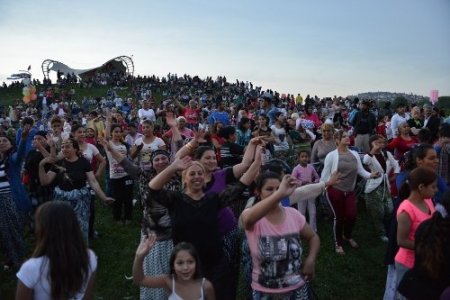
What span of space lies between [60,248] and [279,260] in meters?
1.61

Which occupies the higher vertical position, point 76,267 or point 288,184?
point 288,184

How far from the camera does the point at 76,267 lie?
247 centimetres

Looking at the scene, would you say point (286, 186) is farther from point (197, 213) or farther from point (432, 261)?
point (432, 261)

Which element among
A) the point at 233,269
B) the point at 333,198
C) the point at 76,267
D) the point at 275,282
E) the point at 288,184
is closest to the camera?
the point at 76,267

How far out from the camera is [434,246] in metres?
2.68

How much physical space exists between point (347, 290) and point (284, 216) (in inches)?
103

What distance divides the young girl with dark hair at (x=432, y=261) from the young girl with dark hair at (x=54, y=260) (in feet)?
7.39

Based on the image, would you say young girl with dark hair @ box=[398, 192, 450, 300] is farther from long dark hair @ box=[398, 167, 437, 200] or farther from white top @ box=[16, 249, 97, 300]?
white top @ box=[16, 249, 97, 300]

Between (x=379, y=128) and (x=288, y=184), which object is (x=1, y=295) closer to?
(x=288, y=184)

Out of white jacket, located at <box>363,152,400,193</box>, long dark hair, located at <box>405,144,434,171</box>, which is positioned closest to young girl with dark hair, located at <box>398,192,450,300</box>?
long dark hair, located at <box>405,144,434,171</box>

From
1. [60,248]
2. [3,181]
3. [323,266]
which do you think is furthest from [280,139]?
[60,248]

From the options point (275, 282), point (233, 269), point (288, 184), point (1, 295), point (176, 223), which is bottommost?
point (1, 295)

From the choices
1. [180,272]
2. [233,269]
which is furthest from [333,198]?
A: [180,272]

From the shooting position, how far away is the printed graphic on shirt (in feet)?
10.3
